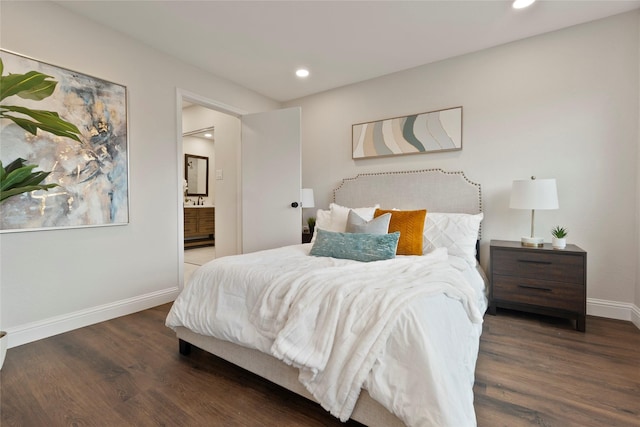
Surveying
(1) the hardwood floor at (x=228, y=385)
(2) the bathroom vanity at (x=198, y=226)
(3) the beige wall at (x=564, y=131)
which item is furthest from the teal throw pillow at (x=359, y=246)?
(2) the bathroom vanity at (x=198, y=226)

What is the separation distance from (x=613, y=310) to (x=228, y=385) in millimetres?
3164

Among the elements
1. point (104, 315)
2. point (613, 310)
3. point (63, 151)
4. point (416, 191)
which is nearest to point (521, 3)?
point (416, 191)

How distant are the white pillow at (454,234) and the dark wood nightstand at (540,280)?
248 millimetres

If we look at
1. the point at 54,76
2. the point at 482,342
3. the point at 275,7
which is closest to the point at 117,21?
the point at 54,76

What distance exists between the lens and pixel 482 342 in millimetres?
2141

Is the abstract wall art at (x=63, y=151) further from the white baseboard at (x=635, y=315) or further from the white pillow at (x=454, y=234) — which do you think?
the white baseboard at (x=635, y=315)

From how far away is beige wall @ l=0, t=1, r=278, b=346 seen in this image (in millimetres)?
2148

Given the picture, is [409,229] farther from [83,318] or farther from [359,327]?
[83,318]

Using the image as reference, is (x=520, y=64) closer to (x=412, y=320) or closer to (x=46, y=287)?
(x=412, y=320)

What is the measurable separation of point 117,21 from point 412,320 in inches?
127

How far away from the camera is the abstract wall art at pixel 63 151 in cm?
185

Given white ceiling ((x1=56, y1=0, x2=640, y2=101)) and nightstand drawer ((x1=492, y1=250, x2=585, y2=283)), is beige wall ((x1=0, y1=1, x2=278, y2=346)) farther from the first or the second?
nightstand drawer ((x1=492, y1=250, x2=585, y2=283))

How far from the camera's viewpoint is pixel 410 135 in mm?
3363

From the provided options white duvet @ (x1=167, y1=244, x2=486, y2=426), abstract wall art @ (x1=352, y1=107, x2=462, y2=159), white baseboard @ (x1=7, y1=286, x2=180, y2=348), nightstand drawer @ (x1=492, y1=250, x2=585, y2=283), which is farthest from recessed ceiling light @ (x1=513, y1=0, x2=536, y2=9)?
white baseboard @ (x1=7, y1=286, x2=180, y2=348)
